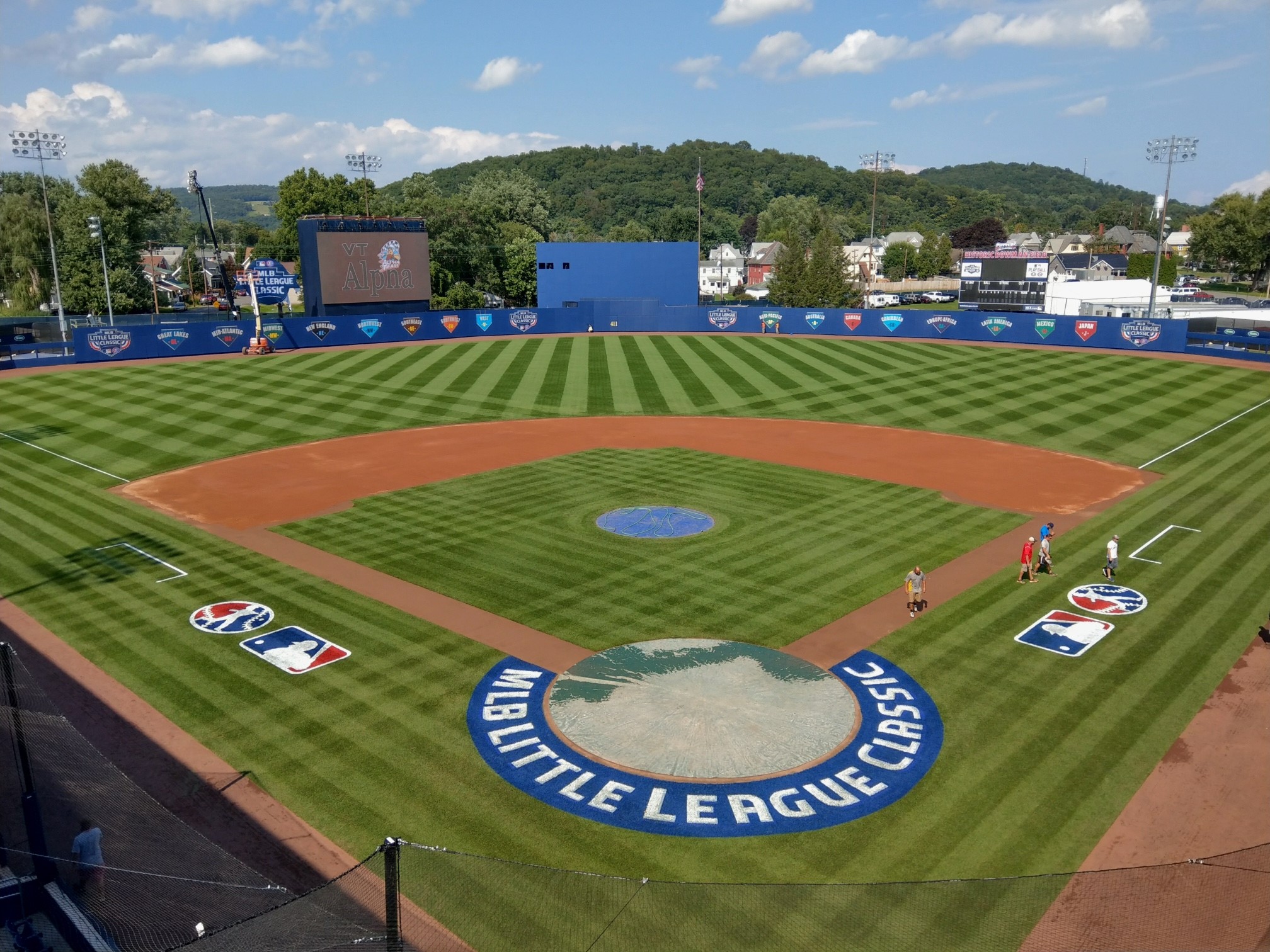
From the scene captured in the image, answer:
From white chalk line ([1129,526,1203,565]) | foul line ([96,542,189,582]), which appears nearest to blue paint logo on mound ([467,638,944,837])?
foul line ([96,542,189,582])

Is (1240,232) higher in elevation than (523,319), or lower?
higher

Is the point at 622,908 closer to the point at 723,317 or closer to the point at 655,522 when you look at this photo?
the point at 655,522

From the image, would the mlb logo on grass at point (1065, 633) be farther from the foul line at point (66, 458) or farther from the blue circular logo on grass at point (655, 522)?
the foul line at point (66, 458)

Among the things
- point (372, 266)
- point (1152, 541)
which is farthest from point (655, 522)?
point (372, 266)

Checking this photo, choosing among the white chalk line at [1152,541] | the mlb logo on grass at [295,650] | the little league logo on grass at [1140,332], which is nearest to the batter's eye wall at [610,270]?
the little league logo on grass at [1140,332]

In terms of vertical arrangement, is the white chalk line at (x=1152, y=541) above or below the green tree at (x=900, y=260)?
below

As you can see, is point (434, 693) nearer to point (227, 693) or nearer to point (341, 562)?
point (227, 693)

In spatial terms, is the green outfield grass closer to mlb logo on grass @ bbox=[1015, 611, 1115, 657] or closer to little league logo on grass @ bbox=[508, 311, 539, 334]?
mlb logo on grass @ bbox=[1015, 611, 1115, 657]
